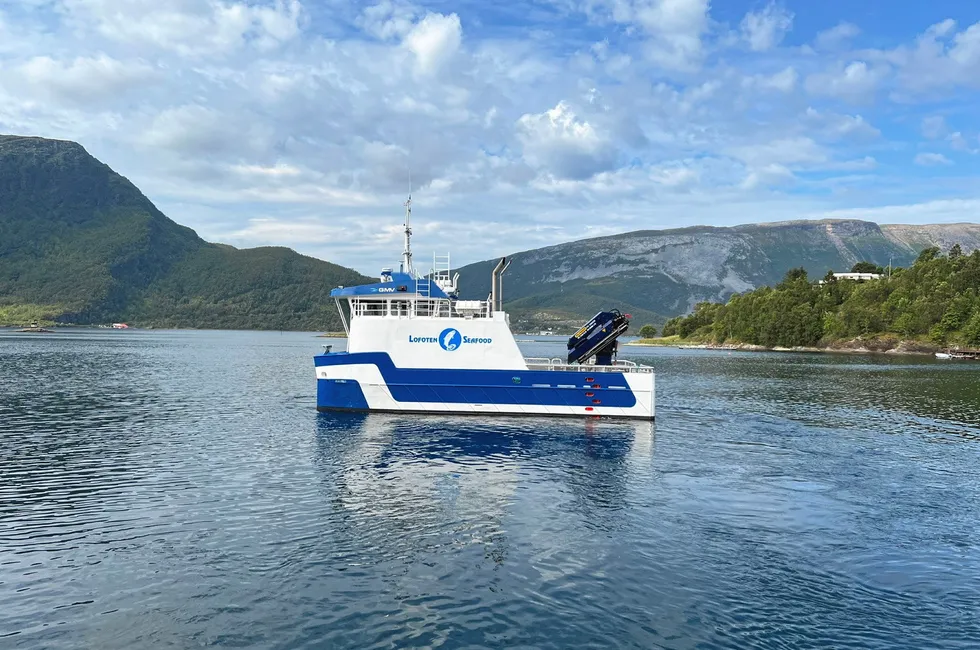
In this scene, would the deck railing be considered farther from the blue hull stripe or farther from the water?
the water

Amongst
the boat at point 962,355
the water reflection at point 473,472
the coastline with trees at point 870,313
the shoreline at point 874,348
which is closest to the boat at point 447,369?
the water reflection at point 473,472

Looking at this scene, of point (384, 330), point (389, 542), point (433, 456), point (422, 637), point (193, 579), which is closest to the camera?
point (422, 637)

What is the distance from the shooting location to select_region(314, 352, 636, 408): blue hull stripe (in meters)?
35.6

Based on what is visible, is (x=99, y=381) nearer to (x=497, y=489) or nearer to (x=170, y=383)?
(x=170, y=383)

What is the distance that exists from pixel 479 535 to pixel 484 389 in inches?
758

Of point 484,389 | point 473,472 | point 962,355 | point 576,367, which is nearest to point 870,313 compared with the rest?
point 962,355

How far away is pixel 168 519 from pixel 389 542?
6.67 m

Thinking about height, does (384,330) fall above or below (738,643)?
above

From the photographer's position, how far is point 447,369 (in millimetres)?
35562

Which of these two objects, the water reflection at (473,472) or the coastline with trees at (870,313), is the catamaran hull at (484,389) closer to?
the water reflection at (473,472)

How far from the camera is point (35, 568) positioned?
1366 centimetres

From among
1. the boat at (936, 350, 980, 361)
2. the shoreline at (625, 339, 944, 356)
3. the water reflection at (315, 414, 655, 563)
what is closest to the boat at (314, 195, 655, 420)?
the water reflection at (315, 414, 655, 563)

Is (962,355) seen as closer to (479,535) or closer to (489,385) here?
(489,385)

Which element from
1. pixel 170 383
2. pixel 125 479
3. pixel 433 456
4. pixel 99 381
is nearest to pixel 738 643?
pixel 433 456
